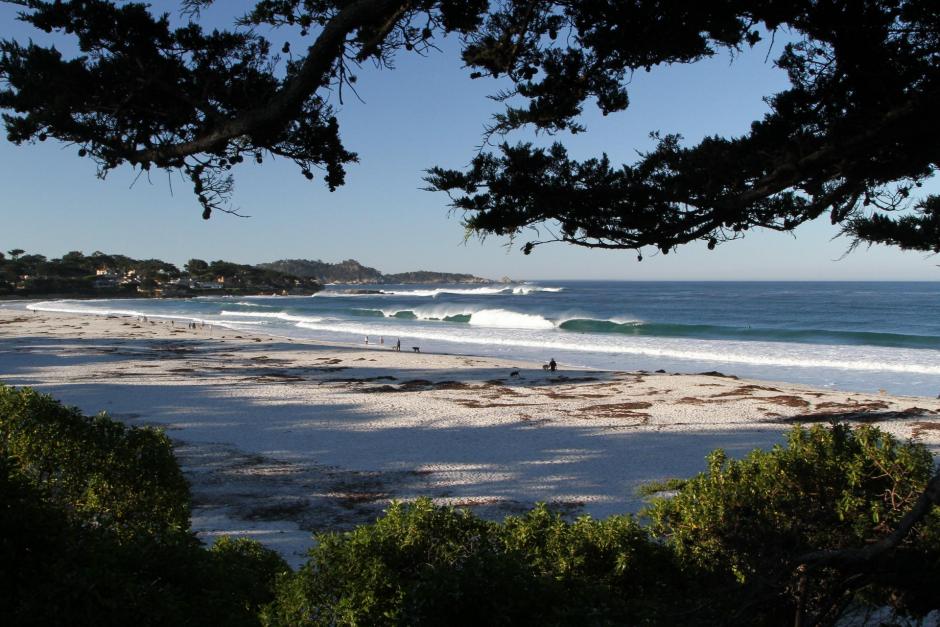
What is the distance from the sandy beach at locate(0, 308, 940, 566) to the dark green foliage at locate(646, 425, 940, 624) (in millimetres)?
3393

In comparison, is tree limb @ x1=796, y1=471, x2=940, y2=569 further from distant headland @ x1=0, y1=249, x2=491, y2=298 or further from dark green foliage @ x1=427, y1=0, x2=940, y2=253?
distant headland @ x1=0, y1=249, x2=491, y2=298

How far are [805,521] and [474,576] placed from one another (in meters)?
1.74

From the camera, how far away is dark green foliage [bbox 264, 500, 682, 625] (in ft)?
7.03

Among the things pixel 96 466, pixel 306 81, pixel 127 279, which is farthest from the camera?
pixel 127 279

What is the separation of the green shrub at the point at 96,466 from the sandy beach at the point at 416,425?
1.35 meters

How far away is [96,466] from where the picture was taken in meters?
4.10

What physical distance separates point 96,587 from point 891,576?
9.43ft

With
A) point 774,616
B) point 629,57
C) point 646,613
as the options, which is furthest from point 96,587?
point 629,57

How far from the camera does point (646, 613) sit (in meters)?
2.24

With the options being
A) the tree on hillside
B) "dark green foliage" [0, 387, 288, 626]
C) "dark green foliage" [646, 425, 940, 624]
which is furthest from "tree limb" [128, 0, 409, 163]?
"dark green foliage" [646, 425, 940, 624]

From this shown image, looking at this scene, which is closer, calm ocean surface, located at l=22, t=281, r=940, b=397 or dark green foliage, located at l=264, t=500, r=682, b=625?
dark green foliage, located at l=264, t=500, r=682, b=625

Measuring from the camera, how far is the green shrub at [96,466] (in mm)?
3998

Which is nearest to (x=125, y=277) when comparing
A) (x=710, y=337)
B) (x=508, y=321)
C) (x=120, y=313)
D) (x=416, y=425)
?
(x=120, y=313)

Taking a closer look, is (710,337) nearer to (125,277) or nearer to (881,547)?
(881,547)
